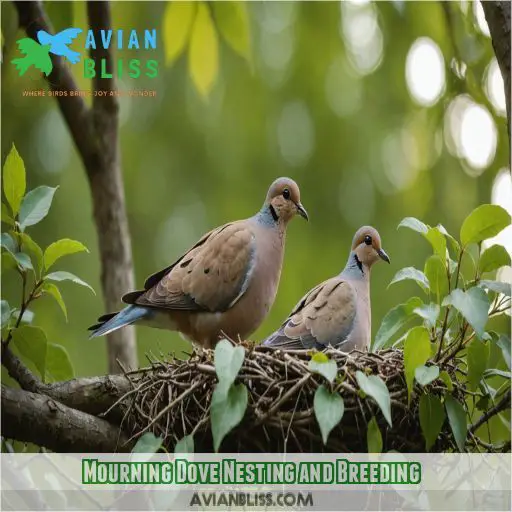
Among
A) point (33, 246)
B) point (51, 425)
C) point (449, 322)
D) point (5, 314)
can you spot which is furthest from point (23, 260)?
point (449, 322)

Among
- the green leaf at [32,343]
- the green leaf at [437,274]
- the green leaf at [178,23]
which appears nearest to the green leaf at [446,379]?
the green leaf at [437,274]

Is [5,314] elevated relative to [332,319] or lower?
elevated

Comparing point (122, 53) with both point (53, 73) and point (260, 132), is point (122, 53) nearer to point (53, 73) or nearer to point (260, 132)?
point (260, 132)

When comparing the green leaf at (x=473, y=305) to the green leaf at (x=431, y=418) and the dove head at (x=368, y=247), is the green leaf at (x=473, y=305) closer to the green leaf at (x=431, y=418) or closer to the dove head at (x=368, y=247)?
the green leaf at (x=431, y=418)

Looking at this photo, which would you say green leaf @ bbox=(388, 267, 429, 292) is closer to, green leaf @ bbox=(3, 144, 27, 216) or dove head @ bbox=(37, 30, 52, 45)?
green leaf @ bbox=(3, 144, 27, 216)

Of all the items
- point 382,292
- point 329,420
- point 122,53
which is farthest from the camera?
point 122,53

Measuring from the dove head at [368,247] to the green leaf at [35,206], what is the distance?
1.62 metres

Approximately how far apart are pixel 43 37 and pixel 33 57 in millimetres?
137

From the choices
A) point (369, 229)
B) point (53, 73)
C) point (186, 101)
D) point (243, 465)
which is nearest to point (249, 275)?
point (369, 229)

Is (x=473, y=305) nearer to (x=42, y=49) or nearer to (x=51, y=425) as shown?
(x=51, y=425)

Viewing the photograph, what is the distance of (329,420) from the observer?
8.63 feet

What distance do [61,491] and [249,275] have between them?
1178 mm

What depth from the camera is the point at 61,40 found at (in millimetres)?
4070

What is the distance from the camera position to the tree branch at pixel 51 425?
2.76 m
